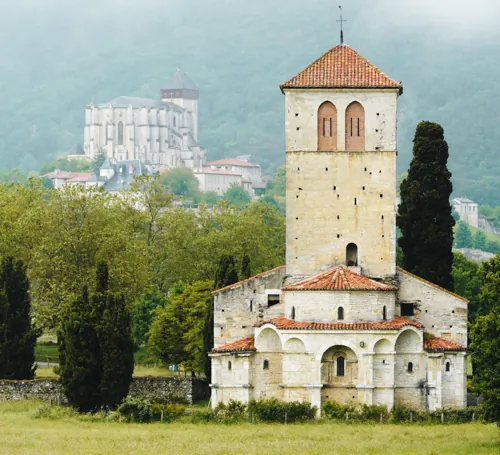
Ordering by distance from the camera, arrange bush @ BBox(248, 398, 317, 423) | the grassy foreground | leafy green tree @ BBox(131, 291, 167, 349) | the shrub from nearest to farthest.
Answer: the grassy foreground, bush @ BBox(248, 398, 317, 423), the shrub, leafy green tree @ BBox(131, 291, 167, 349)

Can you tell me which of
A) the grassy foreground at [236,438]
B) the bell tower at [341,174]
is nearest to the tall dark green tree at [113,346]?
the grassy foreground at [236,438]

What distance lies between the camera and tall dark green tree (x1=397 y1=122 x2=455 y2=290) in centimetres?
7188

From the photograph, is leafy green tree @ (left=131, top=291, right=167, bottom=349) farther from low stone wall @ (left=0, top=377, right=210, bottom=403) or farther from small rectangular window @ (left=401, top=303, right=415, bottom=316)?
small rectangular window @ (left=401, top=303, right=415, bottom=316)

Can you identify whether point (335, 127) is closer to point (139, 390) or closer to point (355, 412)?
point (355, 412)

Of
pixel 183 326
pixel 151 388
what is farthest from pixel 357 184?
pixel 183 326

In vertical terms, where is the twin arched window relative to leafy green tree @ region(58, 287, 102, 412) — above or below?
above

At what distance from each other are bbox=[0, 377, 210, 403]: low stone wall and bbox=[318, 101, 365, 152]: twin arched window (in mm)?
11519

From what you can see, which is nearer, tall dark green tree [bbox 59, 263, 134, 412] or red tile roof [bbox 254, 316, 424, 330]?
red tile roof [bbox 254, 316, 424, 330]

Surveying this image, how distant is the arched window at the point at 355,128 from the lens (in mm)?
65500

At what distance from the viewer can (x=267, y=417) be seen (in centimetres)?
6003

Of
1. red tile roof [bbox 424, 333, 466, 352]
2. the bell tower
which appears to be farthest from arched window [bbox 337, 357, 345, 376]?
the bell tower

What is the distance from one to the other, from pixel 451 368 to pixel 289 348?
6501 mm

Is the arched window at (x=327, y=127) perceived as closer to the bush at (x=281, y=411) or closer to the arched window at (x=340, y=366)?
the arched window at (x=340, y=366)

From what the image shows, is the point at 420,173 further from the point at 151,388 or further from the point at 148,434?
the point at 148,434
